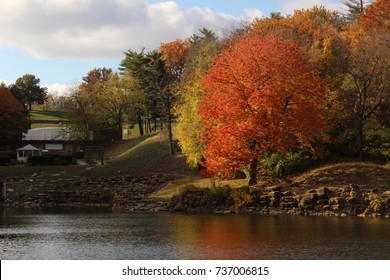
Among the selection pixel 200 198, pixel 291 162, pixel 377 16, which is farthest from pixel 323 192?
pixel 377 16

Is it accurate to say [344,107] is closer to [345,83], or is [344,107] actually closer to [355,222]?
[345,83]

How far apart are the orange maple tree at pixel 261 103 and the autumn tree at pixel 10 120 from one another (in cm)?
4246

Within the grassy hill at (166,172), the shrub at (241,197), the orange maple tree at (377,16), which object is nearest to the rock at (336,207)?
the grassy hill at (166,172)

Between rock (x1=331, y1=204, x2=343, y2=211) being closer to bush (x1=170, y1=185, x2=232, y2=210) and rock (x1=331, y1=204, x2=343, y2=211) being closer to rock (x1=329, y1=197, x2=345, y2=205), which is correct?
rock (x1=329, y1=197, x2=345, y2=205)

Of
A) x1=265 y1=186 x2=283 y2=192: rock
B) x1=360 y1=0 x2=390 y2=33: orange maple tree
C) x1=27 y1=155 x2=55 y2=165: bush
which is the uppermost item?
x1=360 y1=0 x2=390 y2=33: orange maple tree

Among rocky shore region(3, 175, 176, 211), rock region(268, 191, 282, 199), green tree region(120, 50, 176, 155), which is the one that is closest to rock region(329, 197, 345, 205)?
rock region(268, 191, 282, 199)

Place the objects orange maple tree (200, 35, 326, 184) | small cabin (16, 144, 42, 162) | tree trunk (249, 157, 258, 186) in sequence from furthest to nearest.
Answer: small cabin (16, 144, 42, 162), tree trunk (249, 157, 258, 186), orange maple tree (200, 35, 326, 184)

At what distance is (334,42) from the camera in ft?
208

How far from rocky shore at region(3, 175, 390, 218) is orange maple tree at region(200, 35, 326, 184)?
116 inches

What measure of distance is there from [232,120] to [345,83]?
514 inches

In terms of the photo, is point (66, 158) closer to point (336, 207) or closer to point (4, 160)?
point (4, 160)

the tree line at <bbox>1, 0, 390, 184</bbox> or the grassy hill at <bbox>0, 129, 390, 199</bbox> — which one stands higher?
the tree line at <bbox>1, 0, 390, 184</bbox>

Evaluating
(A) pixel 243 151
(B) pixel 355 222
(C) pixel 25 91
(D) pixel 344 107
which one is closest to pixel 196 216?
(A) pixel 243 151

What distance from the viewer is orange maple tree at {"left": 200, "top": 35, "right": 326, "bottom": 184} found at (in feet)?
159
